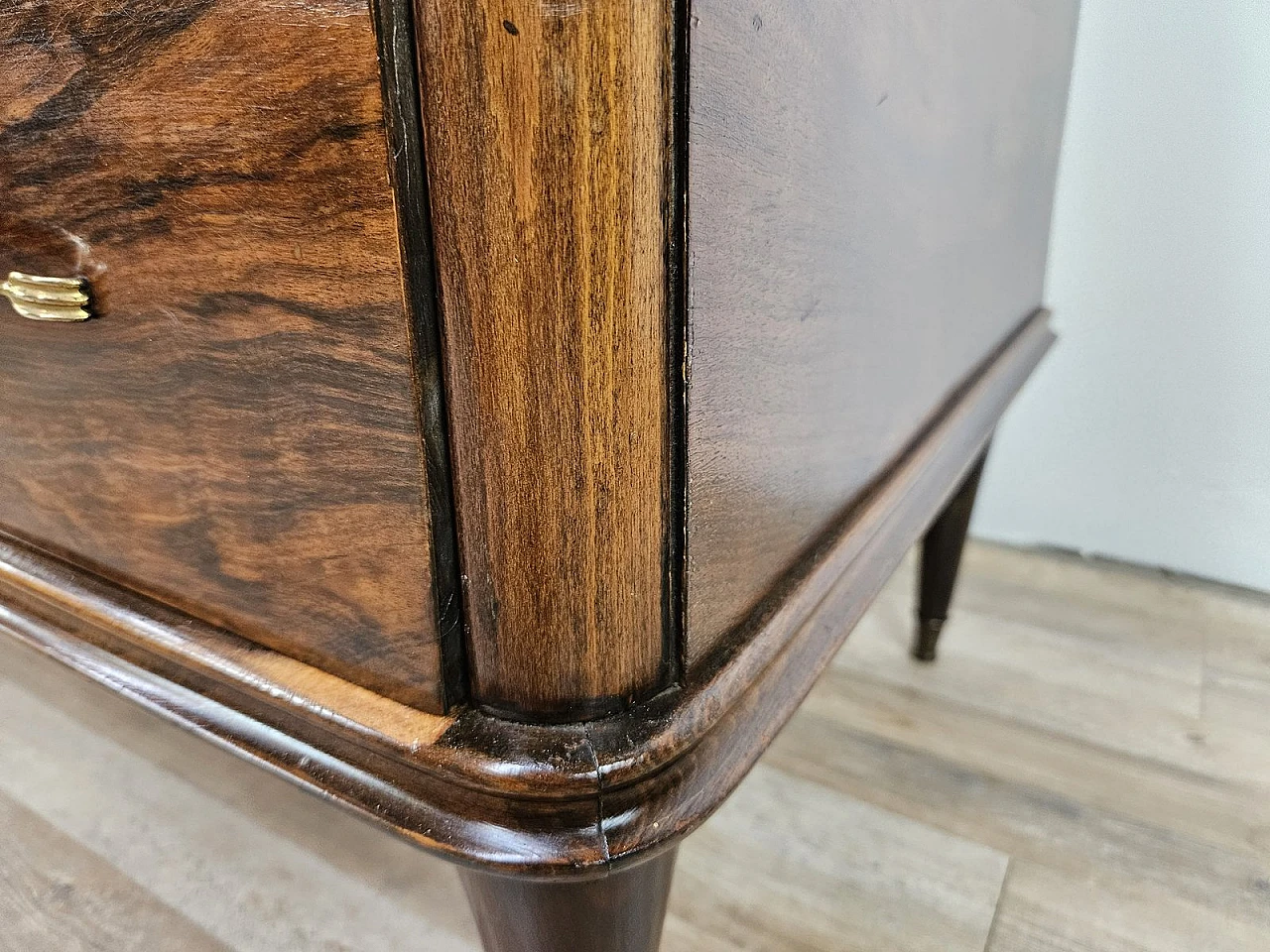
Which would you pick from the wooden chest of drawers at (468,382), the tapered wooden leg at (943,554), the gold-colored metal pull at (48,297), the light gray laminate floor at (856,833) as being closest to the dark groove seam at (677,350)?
the wooden chest of drawers at (468,382)

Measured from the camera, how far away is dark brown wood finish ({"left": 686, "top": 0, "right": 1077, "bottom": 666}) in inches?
8.9

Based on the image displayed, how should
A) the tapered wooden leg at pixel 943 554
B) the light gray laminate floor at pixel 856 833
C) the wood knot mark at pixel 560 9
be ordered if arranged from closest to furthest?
the wood knot mark at pixel 560 9
the light gray laminate floor at pixel 856 833
the tapered wooden leg at pixel 943 554

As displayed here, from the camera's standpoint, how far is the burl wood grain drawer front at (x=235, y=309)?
0.20m

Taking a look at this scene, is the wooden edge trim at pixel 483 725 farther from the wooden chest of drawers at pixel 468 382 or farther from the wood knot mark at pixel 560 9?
the wood knot mark at pixel 560 9

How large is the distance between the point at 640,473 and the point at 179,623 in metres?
0.20

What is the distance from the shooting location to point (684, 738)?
241mm

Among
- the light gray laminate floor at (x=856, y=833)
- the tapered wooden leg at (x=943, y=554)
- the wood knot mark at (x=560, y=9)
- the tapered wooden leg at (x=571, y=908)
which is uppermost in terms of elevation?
the wood knot mark at (x=560, y=9)

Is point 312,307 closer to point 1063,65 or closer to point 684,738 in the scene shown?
point 684,738

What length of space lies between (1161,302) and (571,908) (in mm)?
913

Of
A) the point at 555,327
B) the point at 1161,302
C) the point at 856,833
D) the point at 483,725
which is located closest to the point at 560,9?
the point at 555,327

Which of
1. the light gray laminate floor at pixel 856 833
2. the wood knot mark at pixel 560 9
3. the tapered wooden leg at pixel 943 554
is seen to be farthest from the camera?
the tapered wooden leg at pixel 943 554

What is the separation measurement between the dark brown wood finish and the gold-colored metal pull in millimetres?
199

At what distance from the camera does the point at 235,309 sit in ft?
0.78

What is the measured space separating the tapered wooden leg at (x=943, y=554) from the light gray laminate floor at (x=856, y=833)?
Answer: 6 centimetres
